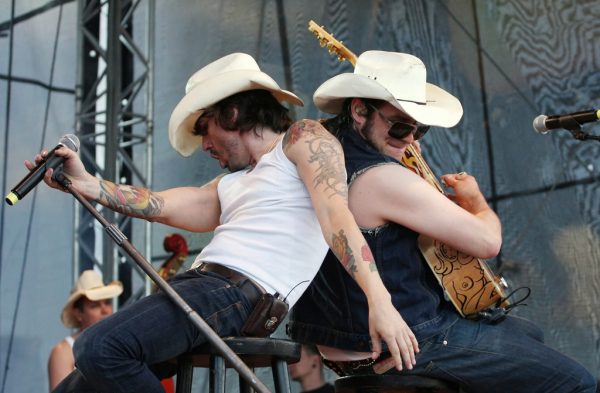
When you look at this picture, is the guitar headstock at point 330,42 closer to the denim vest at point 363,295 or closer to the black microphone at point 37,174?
the denim vest at point 363,295

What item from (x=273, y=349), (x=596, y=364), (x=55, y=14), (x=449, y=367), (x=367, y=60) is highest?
(x=55, y=14)

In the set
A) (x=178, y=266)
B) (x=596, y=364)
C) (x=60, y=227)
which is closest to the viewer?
(x=596, y=364)

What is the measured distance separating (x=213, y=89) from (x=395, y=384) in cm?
96

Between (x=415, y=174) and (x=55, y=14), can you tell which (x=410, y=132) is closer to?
(x=415, y=174)

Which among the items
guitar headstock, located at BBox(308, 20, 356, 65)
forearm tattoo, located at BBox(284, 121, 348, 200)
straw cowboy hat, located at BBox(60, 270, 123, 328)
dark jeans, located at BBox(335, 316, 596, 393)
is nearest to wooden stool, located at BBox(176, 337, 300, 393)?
dark jeans, located at BBox(335, 316, 596, 393)

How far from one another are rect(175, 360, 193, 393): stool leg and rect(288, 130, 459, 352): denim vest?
1.12 feet

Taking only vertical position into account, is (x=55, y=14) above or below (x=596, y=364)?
above

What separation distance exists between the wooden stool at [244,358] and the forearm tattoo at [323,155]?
1.33 feet

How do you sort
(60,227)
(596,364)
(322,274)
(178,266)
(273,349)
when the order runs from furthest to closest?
1. (60,227)
2. (178,266)
3. (596,364)
4. (322,274)
5. (273,349)

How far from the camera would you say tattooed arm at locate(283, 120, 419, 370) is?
7.20 ft

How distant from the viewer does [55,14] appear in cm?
600

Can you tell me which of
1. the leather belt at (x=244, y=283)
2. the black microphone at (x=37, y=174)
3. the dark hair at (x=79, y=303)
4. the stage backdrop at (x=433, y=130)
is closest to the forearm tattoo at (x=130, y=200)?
the black microphone at (x=37, y=174)

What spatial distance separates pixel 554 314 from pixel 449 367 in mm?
2283

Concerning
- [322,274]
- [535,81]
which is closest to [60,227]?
[535,81]
